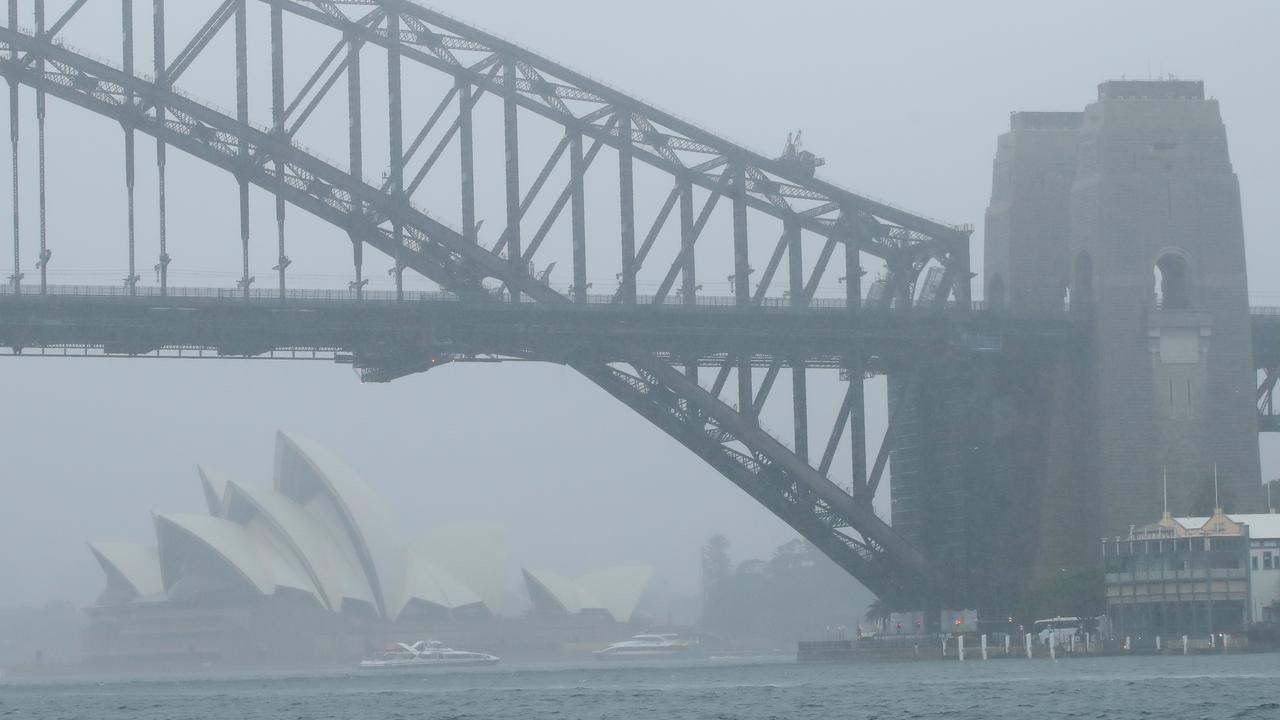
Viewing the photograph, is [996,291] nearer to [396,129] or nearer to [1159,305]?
[1159,305]

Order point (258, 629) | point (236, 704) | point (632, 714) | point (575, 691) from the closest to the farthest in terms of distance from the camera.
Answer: point (632, 714) < point (236, 704) < point (575, 691) < point (258, 629)

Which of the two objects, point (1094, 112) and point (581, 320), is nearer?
point (581, 320)

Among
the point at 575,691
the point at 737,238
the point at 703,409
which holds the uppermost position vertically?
the point at 737,238

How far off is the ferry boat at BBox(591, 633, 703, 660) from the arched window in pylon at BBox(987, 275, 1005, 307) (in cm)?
6156

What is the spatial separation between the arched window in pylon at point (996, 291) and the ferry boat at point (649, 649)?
→ 2424 inches

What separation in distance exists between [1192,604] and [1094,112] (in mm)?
19668

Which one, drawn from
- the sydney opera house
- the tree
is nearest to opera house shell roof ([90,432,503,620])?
the sydney opera house

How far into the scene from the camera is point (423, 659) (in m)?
134

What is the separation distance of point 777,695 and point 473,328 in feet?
61.8

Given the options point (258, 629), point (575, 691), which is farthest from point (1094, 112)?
point (258, 629)

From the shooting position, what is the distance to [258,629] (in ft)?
490

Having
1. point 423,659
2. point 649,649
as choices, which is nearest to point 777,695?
point 423,659

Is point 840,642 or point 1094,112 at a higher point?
point 1094,112

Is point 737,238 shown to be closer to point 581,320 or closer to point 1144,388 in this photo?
point 581,320
